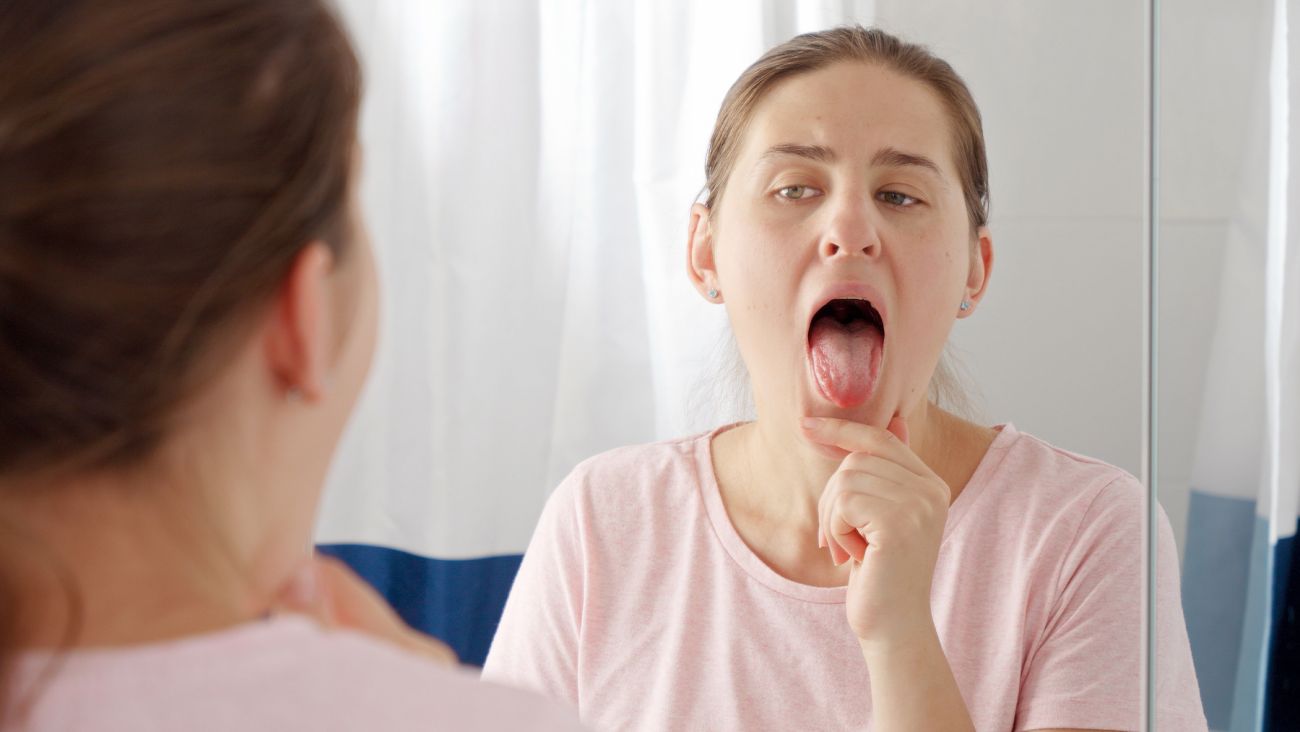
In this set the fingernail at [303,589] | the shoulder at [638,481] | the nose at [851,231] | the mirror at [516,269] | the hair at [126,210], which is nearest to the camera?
the hair at [126,210]

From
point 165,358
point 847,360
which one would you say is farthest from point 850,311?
point 165,358

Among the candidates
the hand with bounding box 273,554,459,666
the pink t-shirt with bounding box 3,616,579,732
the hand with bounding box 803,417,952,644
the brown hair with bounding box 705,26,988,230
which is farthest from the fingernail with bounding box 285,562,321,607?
the brown hair with bounding box 705,26,988,230

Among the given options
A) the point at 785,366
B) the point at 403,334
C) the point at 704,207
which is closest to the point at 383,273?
the point at 403,334

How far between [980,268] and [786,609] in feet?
1.01

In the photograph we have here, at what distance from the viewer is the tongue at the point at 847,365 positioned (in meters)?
0.92

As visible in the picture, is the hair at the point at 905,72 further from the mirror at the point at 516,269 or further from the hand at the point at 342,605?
the hand at the point at 342,605

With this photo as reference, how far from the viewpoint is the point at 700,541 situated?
0.99 meters

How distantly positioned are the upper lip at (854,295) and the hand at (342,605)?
0.47 metres

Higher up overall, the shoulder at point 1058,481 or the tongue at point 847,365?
the tongue at point 847,365

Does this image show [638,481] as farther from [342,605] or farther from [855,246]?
[342,605]

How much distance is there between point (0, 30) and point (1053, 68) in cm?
74

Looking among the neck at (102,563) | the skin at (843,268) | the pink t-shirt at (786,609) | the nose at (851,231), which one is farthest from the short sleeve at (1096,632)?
the neck at (102,563)

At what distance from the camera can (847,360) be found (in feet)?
3.04

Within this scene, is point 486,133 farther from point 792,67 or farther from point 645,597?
point 645,597
